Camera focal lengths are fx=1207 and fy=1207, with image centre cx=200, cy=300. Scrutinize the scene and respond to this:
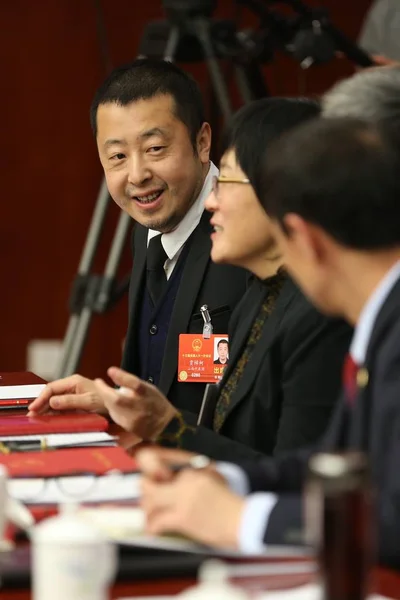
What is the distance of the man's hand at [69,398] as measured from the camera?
82.8 inches

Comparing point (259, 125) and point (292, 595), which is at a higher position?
point (259, 125)

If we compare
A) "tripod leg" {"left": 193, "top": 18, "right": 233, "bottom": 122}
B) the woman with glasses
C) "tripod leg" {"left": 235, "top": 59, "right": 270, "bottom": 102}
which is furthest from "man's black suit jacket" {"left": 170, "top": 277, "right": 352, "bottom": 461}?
"tripod leg" {"left": 235, "top": 59, "right": 270, "bottom": 102}

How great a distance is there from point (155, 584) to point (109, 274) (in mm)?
2722

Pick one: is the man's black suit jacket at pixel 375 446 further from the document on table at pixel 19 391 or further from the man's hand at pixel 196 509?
the document on table at pixel 19 391

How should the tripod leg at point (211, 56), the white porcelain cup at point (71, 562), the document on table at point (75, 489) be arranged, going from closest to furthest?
1. the white porcelain cup at point (71, 562)
2. the document on table at point (75, 489)
3. the tripod leg at point (211, 56)

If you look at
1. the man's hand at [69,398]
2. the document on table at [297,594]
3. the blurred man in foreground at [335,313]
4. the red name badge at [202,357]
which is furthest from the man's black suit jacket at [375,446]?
the red name badge at [202,357]

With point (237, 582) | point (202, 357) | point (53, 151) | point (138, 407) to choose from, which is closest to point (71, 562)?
point (237, 582)

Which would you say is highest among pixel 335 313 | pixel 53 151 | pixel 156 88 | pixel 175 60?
pixel 175 60

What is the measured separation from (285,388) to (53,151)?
335cm

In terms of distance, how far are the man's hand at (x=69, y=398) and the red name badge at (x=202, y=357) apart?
256mm

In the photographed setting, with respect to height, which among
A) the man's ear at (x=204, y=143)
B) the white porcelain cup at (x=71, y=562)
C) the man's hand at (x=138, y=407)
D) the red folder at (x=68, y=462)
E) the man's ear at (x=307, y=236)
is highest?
the man's ear at (x=204, y=143)

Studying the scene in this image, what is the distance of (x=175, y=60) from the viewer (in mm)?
3902

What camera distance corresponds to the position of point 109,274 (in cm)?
386

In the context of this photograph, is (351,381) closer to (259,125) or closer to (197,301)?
(259,125)
